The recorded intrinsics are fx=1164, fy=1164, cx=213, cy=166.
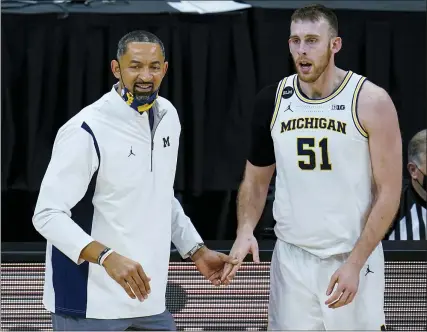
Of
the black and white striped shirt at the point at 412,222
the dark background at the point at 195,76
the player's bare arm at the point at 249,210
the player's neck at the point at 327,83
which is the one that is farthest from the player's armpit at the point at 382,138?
the dark background at the point at 195,76

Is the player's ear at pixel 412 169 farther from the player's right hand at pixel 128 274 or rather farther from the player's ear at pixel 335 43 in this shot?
the player's right hand at pixel 128 274

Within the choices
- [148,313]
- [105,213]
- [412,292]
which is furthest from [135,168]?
[412,292]

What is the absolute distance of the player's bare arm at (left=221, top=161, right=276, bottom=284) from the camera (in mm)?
4160

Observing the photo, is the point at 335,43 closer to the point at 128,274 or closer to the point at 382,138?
the point at 382,138

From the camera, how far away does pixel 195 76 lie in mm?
5910

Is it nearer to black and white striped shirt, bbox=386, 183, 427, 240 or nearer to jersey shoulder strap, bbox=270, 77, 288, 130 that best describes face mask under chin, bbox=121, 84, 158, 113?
jersey shoulder strap, bbox=270, 77, 288, 130

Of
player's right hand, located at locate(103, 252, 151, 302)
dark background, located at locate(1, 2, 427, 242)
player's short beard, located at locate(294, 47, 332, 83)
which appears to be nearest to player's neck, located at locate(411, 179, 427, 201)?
dark background, located at locate(1, 2, 427, 242)

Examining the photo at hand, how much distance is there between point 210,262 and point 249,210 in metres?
0.24

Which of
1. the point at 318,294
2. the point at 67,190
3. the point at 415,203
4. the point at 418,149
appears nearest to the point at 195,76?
the point at 418,149

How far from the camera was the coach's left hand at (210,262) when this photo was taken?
421cm

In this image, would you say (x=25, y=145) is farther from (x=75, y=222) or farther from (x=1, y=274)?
(x=75, y=222)

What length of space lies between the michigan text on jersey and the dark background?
5.89 ft

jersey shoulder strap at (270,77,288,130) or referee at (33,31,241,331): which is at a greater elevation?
jersey shoulder strap at (270,77,288,130)

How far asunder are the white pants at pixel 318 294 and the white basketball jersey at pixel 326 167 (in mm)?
61
